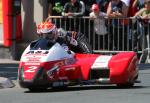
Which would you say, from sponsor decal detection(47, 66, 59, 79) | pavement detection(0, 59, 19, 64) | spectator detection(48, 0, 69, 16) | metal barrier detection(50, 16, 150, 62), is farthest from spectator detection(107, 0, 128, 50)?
sponsor decal detection(47, 66, 59, 79)

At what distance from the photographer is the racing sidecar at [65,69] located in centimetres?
1323

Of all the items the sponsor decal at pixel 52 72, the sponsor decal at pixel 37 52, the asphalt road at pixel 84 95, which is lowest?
the asphalt road at pixel 84 95

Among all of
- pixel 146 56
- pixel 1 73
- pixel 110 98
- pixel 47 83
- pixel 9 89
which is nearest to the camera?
pixel 110 98

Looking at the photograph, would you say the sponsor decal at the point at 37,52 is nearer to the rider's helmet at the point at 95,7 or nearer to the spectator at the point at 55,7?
the rider's helmet at the point at 95,7

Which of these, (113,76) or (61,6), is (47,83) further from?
(61,6)

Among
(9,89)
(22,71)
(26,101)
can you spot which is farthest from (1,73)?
(26,101)

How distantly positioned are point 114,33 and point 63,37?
20.2 feet

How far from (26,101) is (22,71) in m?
1.66

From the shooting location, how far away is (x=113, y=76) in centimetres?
1330

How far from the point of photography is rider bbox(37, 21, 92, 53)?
13717 millimetres

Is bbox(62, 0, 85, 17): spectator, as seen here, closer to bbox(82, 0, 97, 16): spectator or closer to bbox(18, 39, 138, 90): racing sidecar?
bbox(82, 0, 97, 16): spectator

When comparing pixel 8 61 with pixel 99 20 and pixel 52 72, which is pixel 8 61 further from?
pixel 52 72

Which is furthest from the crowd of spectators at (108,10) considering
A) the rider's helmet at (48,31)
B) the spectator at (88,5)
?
the rider's helmet at (48,31)

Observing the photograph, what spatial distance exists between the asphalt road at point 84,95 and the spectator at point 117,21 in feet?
16.3
